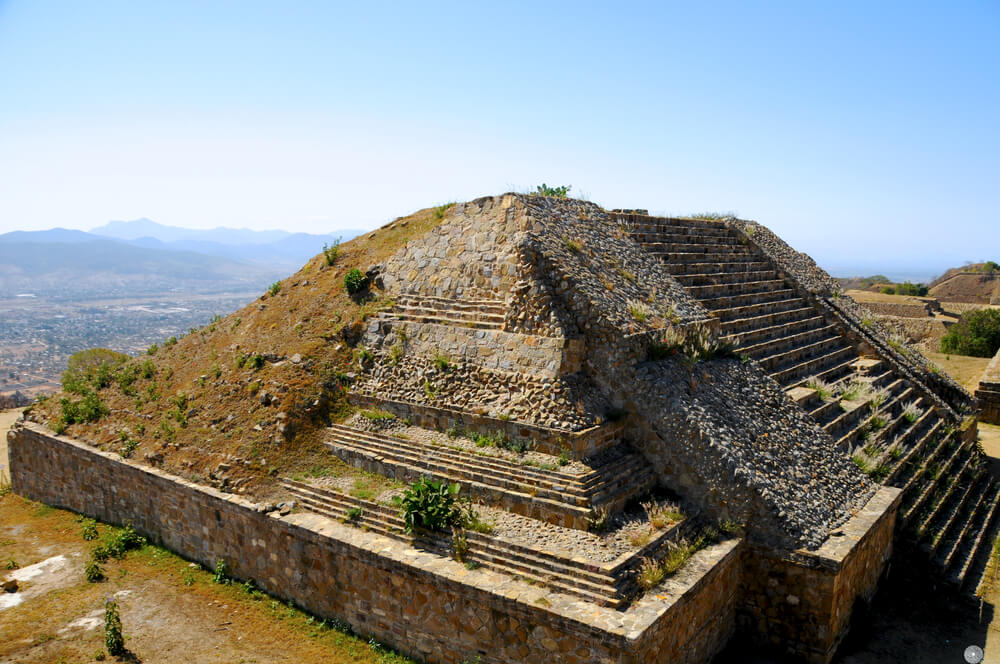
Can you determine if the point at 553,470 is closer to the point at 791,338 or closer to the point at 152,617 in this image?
the point at 152,617

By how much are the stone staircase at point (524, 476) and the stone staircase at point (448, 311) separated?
1.76 meters

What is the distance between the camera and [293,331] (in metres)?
11.3

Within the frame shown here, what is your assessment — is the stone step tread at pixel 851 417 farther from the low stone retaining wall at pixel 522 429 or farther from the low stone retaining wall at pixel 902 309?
the low stone retaining wall at pixel 902 309

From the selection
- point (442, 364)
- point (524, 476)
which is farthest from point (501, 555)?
point (442, 364)

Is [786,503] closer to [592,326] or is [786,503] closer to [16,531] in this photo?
[592,326]

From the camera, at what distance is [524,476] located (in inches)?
295

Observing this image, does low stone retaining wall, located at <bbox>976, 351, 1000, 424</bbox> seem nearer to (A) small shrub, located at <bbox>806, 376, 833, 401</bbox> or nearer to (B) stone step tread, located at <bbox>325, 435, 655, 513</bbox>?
(A) small shrub, located at <bbox>806, 376, 833, 401</bbox>

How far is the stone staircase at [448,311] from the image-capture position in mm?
9094

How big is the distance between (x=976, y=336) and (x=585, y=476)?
24846 mm

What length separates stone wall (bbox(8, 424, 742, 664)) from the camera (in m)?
5.85

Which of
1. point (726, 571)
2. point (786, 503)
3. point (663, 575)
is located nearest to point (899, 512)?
point (786, 503)

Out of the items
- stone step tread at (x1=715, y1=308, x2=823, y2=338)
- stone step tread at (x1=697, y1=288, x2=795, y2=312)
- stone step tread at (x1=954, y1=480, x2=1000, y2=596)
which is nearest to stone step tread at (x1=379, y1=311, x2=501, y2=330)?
stone step tread at (x1=715, y1=308, x2=823, y2=338)

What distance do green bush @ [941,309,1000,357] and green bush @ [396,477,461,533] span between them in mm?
25466

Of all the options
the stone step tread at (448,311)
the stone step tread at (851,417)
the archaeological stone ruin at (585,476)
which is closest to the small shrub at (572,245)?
the archaeological stone ruin at (585,476)
